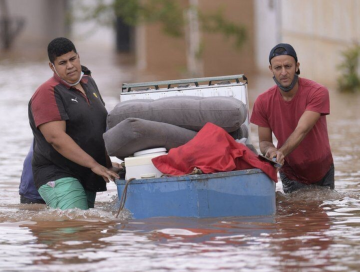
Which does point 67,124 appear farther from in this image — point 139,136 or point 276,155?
point 276,155

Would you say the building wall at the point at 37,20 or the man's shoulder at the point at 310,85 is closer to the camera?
the man's shoulder at the point at 310,85

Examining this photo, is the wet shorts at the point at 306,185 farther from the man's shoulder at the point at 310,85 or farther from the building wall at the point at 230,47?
the building wall at the point at 230,47

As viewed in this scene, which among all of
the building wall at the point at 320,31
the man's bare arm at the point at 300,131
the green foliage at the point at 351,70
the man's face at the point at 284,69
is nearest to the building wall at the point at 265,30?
the building wall at the point at 320,31

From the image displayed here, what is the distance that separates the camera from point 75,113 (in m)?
7.16

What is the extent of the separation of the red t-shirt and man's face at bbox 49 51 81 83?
1481 millimetres

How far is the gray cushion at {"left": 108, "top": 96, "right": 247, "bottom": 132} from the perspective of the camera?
6969 mm

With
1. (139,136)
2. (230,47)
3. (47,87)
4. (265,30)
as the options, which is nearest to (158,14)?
(230,47)

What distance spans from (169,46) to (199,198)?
84.9ft

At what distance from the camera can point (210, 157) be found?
6.57 m

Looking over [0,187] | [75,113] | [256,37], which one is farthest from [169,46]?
[75,113]

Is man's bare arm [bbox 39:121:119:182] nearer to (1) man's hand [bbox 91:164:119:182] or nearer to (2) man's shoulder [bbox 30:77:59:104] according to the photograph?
Result: (1) man's hand [bbox 91:164:119:182]

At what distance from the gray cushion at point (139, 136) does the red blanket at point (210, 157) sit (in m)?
0.17

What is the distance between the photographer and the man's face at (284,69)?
290 inches

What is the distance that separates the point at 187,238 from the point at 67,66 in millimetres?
1732
